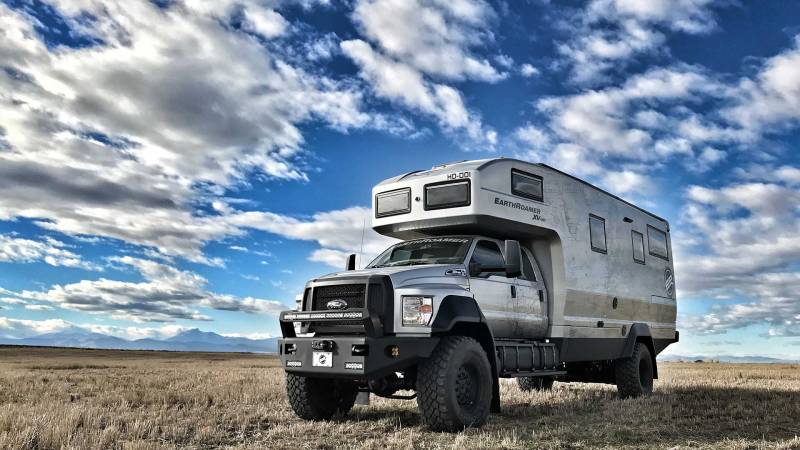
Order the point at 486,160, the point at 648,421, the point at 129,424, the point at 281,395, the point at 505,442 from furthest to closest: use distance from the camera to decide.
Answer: the point at 281,395
the point at 486,160
the point at 648,421
the point at 129,424
the point at 505,442

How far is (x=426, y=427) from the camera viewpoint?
8445 millimetres

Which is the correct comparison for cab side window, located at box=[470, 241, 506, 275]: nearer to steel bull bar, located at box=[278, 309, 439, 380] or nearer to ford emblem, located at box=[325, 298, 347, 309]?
steel bull bar, located at box=[278, 309, 439, 380]

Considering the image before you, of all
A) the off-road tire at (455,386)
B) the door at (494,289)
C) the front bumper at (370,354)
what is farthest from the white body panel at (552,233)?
the front bumper at (370,354)

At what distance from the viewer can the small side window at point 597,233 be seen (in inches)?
486

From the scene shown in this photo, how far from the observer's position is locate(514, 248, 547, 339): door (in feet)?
33.8

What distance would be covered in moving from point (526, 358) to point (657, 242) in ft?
22.7

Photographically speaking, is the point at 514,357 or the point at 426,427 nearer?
the point at 426,427

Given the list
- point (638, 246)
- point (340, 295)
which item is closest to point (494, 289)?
point (340, 295)

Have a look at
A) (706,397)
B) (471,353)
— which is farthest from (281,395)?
(706,397)

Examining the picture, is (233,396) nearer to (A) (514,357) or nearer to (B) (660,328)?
(A) (514,357)

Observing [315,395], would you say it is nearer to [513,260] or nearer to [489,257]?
[489,257]

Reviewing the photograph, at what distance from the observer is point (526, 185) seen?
10742mm

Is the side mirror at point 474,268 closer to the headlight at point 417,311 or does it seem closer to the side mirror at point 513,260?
the side mirror at point 513,260

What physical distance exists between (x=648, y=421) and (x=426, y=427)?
337 centimetres
